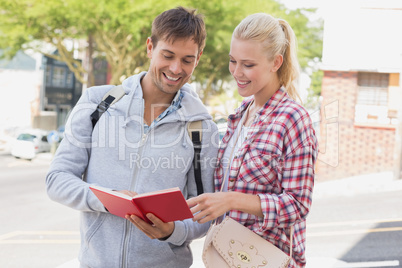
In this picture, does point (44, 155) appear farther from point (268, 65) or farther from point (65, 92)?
point (268, 65)

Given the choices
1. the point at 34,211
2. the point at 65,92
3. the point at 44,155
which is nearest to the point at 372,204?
the point at 34,211

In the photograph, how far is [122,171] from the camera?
2.11 meters

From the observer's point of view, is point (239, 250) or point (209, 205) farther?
point (239, 250)

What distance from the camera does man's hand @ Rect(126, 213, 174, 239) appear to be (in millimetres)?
1869

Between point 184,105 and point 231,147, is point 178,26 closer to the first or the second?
point 184,105

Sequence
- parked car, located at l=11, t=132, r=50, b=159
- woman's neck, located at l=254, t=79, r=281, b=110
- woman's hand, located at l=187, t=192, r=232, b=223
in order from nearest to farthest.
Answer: woman's hand, located at l=187, t=192, r=232, b=223
woman's neck, located at l=254, t=79, r=281, b=110
parked car, located at l=11, t=132, r=50, b=159

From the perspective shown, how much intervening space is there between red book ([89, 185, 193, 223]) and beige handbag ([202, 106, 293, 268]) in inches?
10.5

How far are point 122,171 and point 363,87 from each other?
12444 mm

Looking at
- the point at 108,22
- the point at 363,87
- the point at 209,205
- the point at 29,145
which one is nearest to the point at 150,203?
the point at 209,205

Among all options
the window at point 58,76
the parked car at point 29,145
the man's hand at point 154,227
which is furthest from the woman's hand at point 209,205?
the window at point 58,76

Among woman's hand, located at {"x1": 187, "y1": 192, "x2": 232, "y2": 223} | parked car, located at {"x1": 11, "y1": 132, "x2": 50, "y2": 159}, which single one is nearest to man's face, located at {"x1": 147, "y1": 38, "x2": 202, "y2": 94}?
woman's hand, located at {"x1": 187, "y1": 192, "x2": 232, "y2": 223}

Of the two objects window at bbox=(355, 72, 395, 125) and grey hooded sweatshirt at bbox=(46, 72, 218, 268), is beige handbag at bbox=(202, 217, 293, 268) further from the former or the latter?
window at bbox=(355, 72, 395, 125)

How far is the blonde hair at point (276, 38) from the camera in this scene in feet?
6.82

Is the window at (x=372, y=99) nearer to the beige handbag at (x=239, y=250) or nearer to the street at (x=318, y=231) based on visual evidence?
the street at (x=318, y=231)
